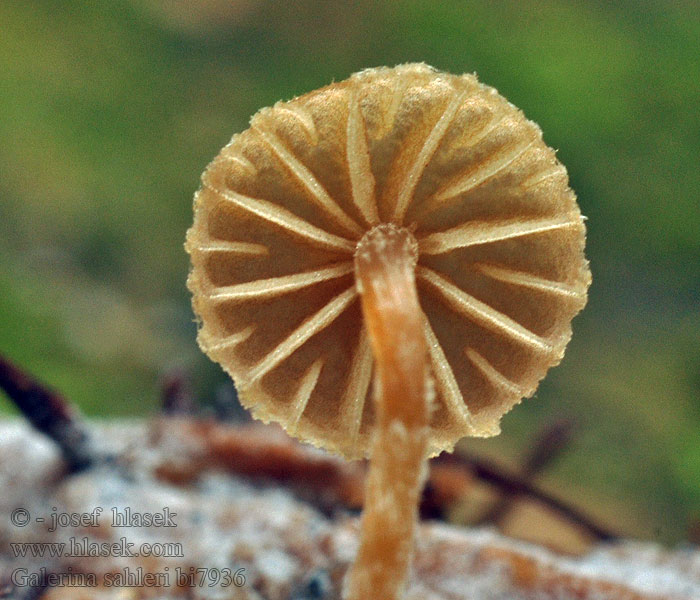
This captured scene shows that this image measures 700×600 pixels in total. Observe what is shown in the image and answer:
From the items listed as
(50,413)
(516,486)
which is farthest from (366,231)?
(516,486)

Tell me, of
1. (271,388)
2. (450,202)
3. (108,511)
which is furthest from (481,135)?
(108,511)

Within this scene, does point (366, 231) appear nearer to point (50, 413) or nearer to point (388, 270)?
point (388, 270)

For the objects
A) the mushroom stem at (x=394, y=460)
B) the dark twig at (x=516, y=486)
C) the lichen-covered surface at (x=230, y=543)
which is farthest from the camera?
the dark twig at (x=516, y=486)

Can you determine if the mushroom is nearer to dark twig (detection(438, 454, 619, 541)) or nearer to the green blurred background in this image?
dark twig (detection(438, 454, 619, 541))

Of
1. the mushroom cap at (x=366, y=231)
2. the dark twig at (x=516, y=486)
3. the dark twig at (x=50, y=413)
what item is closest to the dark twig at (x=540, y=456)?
Answer: the dark twig at (x=516, y=486)

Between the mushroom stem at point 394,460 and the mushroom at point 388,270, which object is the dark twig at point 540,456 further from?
the mushroom stem at point 394,460

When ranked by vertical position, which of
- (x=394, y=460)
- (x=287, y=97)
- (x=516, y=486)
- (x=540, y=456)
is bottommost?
(x=394, y=460)
